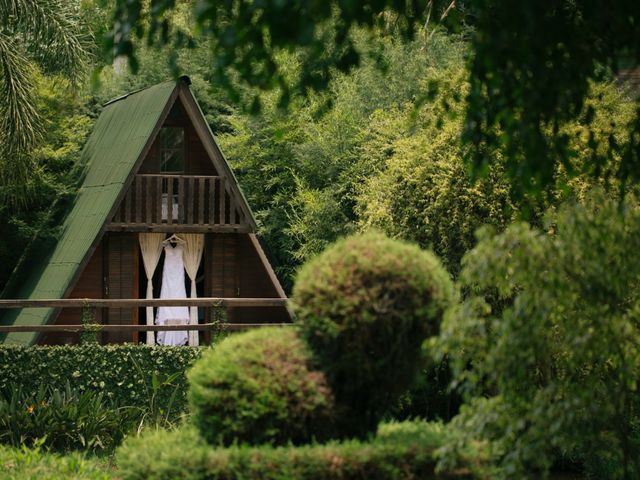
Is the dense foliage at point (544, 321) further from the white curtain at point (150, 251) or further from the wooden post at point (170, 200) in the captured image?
the white curtain at point (150, 251)

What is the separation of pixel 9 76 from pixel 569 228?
13.1 m

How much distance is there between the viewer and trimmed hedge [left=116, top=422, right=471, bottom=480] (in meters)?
8.12

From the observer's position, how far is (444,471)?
8.37 m

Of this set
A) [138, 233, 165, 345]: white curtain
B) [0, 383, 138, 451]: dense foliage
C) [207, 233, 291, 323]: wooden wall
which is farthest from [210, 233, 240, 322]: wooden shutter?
[0, 383, 138, 451]: dense foliage

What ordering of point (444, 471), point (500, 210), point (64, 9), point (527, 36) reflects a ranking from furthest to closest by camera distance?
point (64, 9) < point (500, 210) < point (444, 471) < point (527, 36)

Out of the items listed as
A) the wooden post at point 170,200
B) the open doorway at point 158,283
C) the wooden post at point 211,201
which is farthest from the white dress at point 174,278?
the wooden post at point 211,201

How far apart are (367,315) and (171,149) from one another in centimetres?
1593

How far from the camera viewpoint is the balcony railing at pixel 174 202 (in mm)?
22281

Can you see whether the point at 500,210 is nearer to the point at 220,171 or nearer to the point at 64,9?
the point at 220,171

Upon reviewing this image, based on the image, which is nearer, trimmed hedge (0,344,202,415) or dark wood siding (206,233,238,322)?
trimmed hedge (0,344,202,415)

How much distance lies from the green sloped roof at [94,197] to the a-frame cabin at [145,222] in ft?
0.12

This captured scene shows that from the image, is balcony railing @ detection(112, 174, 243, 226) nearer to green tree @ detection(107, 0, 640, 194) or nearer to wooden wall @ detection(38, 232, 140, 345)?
wooden wall @ detection(38, 232, 140, 345)

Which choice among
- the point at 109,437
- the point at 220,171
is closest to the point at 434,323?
the point at 109,437

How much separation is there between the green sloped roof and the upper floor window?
734mm
